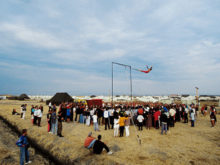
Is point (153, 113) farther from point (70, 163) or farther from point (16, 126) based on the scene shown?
point (16, 126)

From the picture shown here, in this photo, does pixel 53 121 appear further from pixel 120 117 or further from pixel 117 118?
pixel 120 117

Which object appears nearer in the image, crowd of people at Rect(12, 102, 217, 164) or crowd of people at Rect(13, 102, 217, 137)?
crowd of people at Rect(12, 102, 217, 164)

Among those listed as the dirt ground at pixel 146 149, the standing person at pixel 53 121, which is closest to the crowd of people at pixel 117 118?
the standing person at pixel 53 121

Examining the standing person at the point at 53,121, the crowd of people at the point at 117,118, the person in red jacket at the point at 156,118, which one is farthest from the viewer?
the person in red jacket at the point at 156,118

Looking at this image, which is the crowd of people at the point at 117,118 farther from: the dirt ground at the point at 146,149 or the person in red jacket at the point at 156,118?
the dirt ground at the point at 146,149

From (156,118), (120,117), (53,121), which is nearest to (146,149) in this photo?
(120,117)

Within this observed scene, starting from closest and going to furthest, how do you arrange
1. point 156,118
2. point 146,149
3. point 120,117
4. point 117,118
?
point 146,149 < point 120,117 < point 117,118 < point 156,118

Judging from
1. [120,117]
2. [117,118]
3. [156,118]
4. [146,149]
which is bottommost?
[146,149]

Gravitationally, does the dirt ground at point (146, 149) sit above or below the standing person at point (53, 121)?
below

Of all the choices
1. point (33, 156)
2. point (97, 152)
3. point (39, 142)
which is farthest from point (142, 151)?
point (39, 142)

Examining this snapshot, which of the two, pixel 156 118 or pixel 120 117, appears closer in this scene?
pixel 120 117

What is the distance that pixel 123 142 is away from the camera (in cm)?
941

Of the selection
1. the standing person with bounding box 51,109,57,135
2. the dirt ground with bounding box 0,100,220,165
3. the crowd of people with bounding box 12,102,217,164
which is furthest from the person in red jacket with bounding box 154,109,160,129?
the standing person with bounding box 51,109,57,135

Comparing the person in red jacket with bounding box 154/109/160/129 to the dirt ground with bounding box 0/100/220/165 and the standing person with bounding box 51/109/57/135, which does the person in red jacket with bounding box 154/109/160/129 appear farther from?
the standing person with bounding box 51/109/57/135
